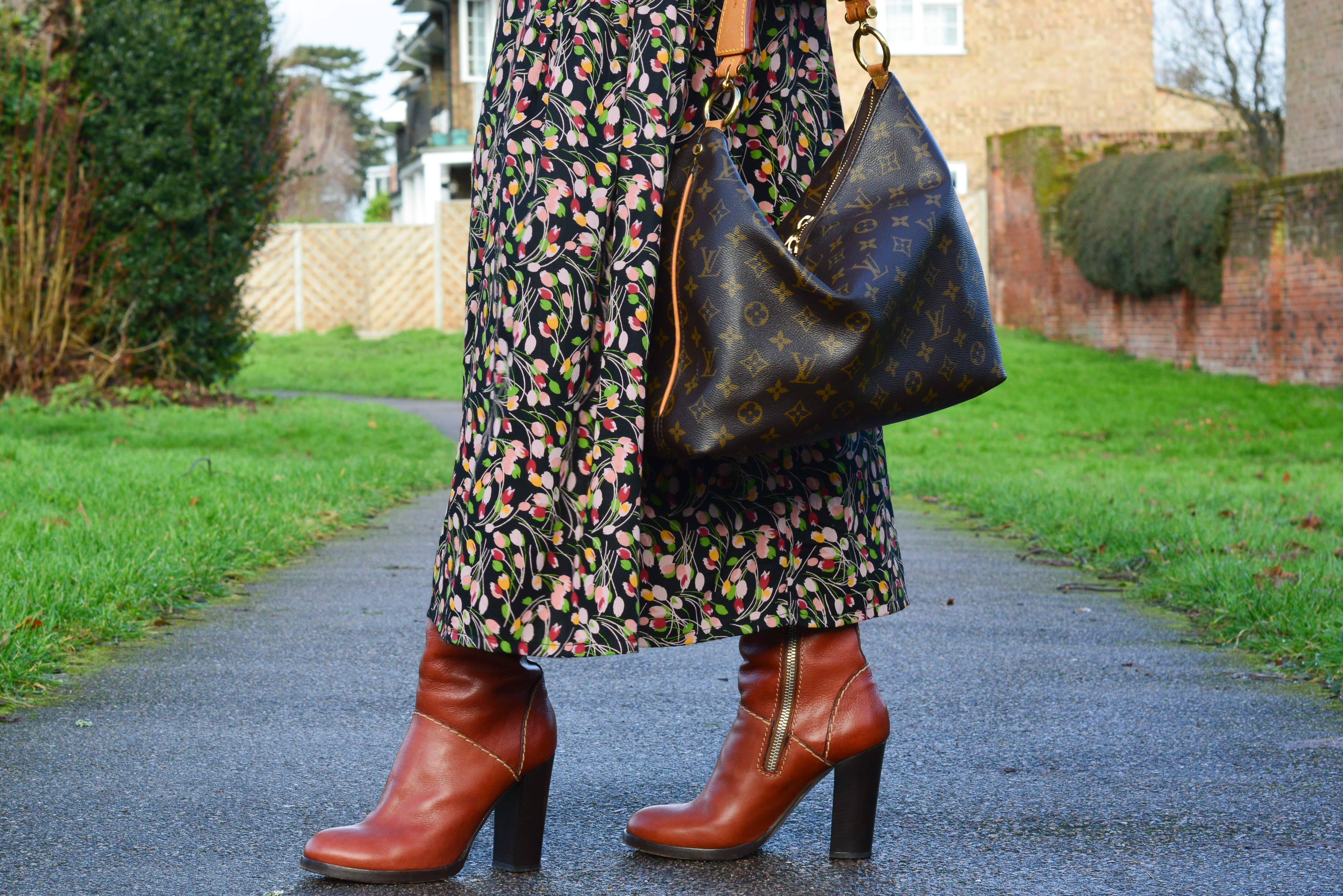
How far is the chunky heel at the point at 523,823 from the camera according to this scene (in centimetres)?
179

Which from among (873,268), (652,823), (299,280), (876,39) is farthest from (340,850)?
(299,280)

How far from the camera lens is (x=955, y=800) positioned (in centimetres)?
A: 213

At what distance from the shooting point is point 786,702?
1.83 meters

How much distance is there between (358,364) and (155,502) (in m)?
12.4

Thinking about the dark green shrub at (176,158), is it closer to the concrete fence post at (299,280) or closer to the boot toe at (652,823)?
the boot toe at (652,823)

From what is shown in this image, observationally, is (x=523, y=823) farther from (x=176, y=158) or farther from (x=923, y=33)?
(x=923, y=33)

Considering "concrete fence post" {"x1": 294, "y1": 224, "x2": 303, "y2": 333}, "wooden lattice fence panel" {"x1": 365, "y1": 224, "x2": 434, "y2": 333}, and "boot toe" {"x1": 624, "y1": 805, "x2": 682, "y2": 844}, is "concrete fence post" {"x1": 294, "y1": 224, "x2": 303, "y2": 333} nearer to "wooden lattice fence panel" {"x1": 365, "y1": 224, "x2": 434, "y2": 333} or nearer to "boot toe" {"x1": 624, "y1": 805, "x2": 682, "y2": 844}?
"wooden lattice fence panel" {"x1": 365, "y1": 224, "x2": 434, "y2": 333}

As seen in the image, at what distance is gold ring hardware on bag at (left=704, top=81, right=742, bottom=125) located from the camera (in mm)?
1705

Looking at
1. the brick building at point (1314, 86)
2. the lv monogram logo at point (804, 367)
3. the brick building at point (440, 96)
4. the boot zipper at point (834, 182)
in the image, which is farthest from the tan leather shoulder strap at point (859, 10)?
the brick building at point (440, 96)

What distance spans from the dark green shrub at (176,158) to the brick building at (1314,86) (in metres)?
10.8

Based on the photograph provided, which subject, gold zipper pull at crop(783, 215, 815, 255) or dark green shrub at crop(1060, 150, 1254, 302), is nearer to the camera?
gold zipper pull at crop(783, 215, 815, 255)

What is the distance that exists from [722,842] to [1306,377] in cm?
1250

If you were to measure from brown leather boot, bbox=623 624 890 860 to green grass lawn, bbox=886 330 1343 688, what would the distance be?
5.48 ft

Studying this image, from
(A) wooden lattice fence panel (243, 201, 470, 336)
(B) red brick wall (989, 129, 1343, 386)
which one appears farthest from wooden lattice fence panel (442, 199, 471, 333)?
(B) red brick wall (989, 129, 1343, 386)
